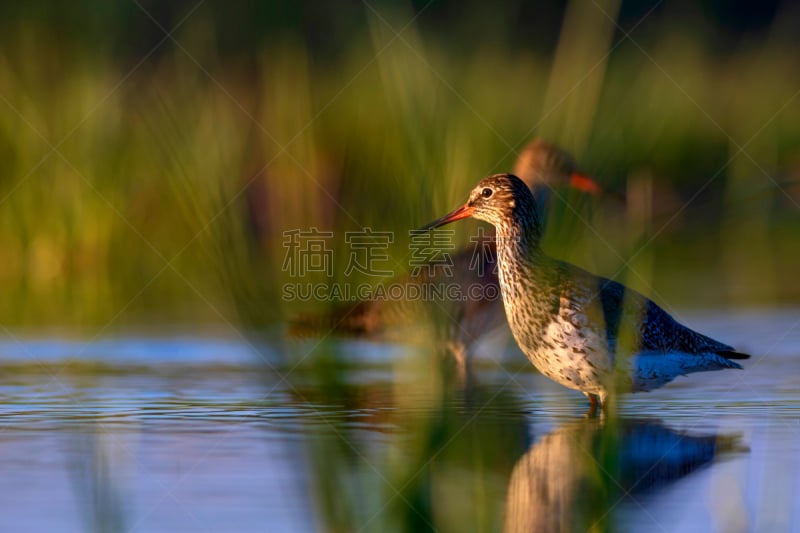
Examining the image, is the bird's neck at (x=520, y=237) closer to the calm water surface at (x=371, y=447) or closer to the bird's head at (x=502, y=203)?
the bird's head at (x=502, y=203)

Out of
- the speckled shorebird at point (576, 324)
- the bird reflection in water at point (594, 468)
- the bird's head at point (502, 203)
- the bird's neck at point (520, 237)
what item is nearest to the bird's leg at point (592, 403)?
the speckled shorebird at point (576, 324)

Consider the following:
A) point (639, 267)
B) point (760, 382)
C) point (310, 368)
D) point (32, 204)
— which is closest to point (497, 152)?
point (32, 204)

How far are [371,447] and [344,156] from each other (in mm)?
1973

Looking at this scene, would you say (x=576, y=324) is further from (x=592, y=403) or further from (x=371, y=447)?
(x=371, y=447)

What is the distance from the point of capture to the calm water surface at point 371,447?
4012 mm

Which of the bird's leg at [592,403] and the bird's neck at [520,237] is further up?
the bird's neck at [520,237]

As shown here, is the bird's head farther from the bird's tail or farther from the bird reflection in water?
the bird reflection in water

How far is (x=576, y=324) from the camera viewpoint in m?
7.10

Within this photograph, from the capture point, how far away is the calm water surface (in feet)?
13.2

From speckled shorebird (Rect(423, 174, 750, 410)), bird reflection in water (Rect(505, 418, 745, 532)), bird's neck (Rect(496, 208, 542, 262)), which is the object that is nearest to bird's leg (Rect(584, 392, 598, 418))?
speckled shorebird (Rect(423, 174, 750, 410))

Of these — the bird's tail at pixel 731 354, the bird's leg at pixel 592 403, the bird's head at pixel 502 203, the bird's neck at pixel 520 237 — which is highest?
the bird's head at pixel 502 203

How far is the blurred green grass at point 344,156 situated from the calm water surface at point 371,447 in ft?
1.71

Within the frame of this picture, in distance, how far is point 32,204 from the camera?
41.6 ft

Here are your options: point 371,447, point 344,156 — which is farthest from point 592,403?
point 344,156
